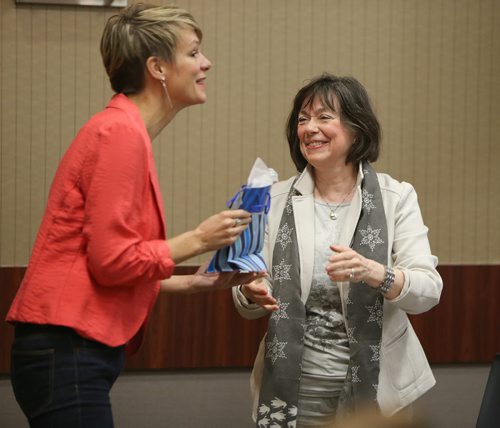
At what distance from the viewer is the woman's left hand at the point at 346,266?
2367mm

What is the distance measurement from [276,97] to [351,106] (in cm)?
112

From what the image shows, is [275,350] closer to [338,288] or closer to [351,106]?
[338,288]

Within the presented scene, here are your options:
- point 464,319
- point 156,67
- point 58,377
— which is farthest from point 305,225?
point 464,319

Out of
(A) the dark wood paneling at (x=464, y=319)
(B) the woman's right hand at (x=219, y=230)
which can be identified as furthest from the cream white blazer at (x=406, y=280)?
(A) the dark wood paneling at (x=464, y=319)

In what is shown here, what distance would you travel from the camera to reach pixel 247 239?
2.16 metres

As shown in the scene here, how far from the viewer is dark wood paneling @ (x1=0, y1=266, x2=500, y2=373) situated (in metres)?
3.78

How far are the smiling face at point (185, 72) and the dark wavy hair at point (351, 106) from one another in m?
0.78

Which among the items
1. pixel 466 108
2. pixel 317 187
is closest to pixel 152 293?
pixel 317 187

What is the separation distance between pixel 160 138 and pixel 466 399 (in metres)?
2.01

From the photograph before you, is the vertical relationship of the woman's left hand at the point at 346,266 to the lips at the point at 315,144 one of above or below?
below

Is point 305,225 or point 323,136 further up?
point 323,136

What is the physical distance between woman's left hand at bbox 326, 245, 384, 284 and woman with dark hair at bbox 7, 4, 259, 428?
519 millimetres

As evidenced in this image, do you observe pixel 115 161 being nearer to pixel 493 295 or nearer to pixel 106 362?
pixel 106 362

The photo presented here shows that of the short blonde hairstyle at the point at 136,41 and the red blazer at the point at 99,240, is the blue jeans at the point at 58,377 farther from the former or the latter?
the short blonde hairstyle at the point at 136,41
